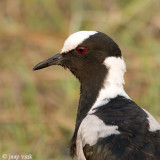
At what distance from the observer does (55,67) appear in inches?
371

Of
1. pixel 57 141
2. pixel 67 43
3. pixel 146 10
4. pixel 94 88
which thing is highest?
pixel 146 10

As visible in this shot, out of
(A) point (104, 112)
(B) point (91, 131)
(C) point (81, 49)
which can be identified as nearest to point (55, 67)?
(C) point (81, 49)

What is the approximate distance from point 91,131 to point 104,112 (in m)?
0.29

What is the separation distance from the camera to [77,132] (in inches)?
212

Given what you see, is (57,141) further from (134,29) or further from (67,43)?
(134,29)

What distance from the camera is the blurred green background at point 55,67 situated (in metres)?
7.86

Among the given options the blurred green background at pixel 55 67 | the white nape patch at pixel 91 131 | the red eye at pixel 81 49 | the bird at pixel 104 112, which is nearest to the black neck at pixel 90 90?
the bird at pixel 104 112

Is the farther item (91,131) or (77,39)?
(77,39)

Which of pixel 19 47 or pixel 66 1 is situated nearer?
pixel 19 47

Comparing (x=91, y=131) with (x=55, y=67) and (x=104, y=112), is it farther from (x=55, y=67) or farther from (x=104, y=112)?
(x=55, y=67)

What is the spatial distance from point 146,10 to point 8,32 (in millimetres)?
2097

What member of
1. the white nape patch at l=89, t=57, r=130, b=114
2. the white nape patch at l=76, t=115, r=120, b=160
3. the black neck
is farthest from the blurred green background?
the white nape patch at l=76, t=115, r=120, b=160

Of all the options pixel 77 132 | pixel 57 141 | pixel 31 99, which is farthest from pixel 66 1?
pixel 77 132

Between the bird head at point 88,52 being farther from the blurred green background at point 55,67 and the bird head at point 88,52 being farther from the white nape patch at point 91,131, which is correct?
the blurred green background at point 55,67
